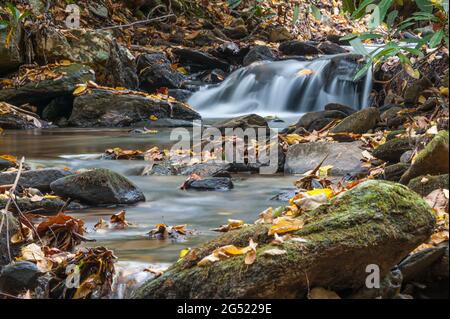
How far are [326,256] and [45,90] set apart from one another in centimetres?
946

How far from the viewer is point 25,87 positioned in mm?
11094

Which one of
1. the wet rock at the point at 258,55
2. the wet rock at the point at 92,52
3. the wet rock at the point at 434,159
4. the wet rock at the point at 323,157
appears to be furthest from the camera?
the wet rock at the point at 258,55

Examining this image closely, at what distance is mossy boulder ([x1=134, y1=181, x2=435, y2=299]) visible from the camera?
2479 millimetres

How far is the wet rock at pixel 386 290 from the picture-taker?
99.0 inches

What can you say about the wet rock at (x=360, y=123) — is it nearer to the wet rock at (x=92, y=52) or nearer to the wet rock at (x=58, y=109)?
the wet rock at (x=58, y=109)

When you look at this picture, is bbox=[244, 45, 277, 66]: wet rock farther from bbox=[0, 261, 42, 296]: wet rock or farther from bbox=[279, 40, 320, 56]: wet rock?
bbox=[0, 261, 42, 296]: wet rock

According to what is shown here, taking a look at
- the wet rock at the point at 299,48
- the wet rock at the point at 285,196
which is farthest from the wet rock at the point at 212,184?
the wet rock at the point at 299,48

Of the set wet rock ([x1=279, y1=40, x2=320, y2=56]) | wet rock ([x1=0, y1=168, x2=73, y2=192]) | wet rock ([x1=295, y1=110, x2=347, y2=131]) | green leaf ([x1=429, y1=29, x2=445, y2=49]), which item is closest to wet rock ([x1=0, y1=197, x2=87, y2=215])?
wet rock ([x1=0, y1=168, x2=73, y2=192])

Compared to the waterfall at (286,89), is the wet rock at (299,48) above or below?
above

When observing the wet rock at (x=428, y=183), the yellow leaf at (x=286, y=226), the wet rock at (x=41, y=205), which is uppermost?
the yellow leaf at (x=286, y=226)

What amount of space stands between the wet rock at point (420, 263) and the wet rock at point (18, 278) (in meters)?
1.73

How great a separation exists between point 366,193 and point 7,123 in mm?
8599

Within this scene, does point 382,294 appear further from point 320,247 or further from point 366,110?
point 366,110

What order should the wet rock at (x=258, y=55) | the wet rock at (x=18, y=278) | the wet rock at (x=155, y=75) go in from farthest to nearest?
the wet rock at (x=258, y=55) → the wet rock at (x=155, y=75) → the wet rock at (x=18, y=278)
